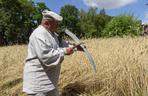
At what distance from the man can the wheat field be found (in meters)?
1.47

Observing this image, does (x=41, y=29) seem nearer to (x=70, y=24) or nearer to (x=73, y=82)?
(x=73, y=82)

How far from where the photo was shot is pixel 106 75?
8.37m

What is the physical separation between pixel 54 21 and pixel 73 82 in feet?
8.84

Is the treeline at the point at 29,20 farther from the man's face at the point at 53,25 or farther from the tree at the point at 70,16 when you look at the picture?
the man's face at the point at 53,25

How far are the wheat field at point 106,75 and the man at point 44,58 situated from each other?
147 cm

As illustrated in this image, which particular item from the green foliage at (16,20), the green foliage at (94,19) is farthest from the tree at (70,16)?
the green foliage at (16,20)

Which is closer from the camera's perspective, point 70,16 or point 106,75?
point 106,75

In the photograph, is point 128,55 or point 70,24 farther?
point 70,24

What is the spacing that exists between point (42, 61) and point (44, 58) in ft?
0.21

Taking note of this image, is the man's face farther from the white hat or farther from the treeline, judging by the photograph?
the treeline

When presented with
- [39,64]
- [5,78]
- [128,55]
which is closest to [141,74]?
[128,55]

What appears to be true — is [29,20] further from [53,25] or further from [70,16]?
[53,25]

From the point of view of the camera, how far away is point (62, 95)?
8930mm

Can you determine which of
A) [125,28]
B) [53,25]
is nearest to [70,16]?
[125,28]
